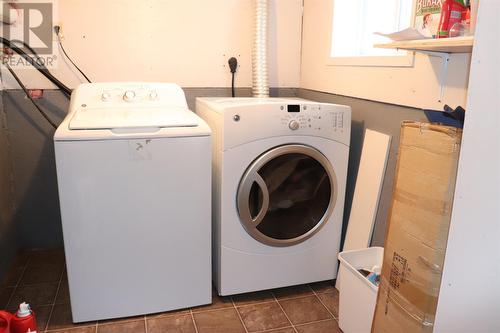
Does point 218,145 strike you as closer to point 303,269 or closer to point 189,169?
point 189,169

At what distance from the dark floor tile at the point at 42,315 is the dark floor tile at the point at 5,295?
0.54 feet

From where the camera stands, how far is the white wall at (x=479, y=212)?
0.96 meters

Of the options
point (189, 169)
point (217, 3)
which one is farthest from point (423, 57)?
point (217, 3)

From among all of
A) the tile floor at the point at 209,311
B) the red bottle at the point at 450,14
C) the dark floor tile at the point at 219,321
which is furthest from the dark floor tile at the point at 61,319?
the red bottle at the point at 450,14

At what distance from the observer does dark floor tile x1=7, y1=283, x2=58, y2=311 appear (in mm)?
1946

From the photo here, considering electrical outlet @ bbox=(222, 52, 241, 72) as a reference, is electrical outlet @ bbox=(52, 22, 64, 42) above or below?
above

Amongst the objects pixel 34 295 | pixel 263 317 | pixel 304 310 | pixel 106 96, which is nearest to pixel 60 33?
pixel 106 96

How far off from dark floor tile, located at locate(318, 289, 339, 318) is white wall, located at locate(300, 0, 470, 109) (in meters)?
1.01

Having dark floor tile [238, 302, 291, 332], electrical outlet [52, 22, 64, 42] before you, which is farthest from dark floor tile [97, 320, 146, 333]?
electrical outlet [52, 22, 64, 42]

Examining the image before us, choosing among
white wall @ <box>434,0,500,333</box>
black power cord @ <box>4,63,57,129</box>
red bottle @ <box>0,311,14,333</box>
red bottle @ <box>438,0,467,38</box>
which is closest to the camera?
white wall @ <box>434,0,500,333</box>

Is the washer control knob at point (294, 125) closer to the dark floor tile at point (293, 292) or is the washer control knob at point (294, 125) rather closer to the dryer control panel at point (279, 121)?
the dryer control panel at point (279, 121)

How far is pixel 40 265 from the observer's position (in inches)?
90.8

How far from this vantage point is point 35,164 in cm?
236

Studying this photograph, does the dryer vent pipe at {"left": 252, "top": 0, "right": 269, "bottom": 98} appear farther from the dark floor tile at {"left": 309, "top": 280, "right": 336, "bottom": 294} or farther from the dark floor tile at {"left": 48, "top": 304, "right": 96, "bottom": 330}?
the dark floor tile at {"left": 48, "top": 304, "right": 96, "bottom": 330}
